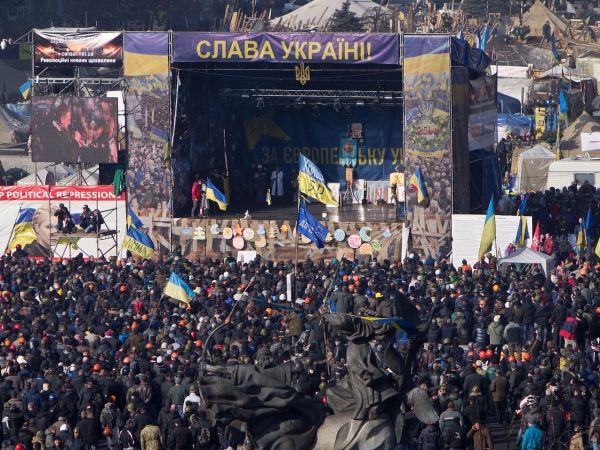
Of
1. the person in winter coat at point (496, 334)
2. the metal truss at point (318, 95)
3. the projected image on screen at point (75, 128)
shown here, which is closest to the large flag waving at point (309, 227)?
A: the person in winter coat at point (496, 334)

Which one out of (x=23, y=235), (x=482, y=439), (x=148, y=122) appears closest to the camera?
(x=482, y=439)

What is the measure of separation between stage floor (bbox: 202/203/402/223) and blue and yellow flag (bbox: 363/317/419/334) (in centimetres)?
1983

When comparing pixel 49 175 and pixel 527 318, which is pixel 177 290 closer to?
pixel 527 318

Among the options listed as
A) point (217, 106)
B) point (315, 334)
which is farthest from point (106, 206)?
point (315, 334)

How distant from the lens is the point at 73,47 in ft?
110

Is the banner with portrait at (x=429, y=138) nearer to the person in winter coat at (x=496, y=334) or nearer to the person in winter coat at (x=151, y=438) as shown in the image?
the person in winter coat at (x=496, y=334)

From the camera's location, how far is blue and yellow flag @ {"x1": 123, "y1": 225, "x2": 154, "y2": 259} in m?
29.3

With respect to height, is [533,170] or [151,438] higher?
[533,170]

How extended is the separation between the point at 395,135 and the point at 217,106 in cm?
517

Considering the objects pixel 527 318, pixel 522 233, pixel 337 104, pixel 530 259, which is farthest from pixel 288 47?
pixel 527 318

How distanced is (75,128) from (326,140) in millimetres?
8244

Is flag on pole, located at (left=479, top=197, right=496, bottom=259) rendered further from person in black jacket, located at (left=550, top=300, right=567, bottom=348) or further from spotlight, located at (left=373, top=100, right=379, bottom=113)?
spotlight, located at (left=373, top=100, right=379, bottom=113)

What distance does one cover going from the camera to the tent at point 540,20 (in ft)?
237

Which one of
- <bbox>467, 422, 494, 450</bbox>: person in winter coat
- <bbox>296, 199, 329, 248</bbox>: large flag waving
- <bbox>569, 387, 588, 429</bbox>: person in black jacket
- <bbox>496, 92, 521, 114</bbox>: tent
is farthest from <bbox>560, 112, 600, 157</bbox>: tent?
<bbox>467, 422, 494, 450</bbox>: person in winter coat
